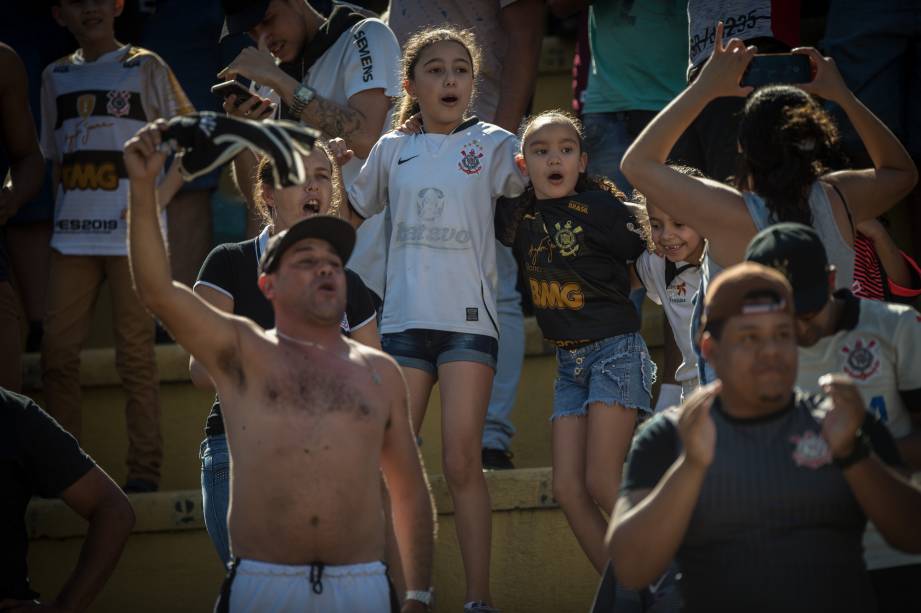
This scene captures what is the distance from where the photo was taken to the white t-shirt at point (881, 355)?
134 inches

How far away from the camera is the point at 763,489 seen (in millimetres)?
3057

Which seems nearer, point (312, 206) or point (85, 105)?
point (312, 206)

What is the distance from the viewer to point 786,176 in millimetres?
3766

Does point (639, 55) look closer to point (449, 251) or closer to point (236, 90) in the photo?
point (449, 251)

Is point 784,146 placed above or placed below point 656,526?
above

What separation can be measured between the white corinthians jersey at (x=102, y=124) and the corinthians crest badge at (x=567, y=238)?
216cm

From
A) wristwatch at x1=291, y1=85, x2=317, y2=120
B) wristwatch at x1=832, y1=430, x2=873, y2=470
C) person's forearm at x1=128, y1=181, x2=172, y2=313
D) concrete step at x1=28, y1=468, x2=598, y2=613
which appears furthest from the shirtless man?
wristwatch at x1=291, y1=85, x2=317, y2=120

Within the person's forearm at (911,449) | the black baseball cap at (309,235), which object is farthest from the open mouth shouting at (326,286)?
the person's forearm at (911,449)

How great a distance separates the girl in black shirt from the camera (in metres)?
4.75

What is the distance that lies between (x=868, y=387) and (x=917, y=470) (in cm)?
26

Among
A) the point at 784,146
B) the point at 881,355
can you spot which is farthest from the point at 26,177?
the point at 881,355

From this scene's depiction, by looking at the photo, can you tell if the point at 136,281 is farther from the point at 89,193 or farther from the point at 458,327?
the point at 89,193

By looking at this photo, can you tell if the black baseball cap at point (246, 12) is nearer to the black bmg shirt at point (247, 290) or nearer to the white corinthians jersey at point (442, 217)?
the white corinthians jersey at point (442, 217)

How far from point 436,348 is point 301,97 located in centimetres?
125
